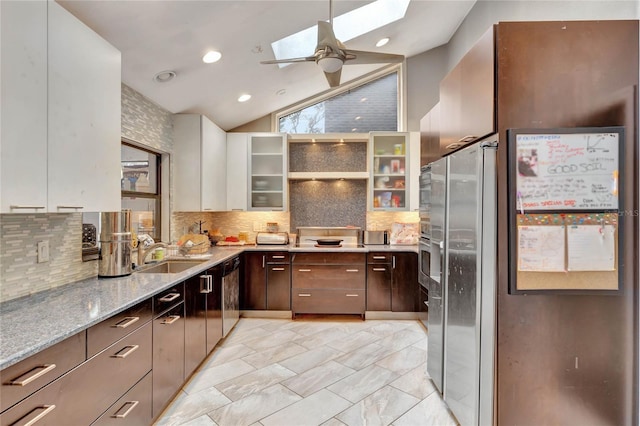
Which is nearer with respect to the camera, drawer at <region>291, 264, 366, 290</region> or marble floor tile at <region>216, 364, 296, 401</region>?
marble floor tile at <region>216, 364, 296, 401</region>

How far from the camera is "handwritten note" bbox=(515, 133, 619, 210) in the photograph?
154 centimetres

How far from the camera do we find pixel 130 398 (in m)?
1.67

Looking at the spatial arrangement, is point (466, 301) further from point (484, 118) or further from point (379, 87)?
point (379, 87)

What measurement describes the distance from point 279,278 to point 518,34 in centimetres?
330

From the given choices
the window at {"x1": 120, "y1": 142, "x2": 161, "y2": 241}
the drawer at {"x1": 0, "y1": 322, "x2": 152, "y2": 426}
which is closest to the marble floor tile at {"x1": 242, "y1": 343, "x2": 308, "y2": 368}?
the drawer at {"x1": 0, "y1": 322, "x2": 152, "y2": 426}

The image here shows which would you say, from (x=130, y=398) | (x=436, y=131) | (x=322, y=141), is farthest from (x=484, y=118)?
(x=322, y=141)

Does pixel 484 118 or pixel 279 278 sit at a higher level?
pixel 484 118

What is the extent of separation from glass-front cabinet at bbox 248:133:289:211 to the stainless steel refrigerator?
239cm

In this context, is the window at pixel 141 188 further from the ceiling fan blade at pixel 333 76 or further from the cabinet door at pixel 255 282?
the ceiling fan blade at pixel 333 76

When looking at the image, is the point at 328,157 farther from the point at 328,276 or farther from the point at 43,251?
the point at 43,251

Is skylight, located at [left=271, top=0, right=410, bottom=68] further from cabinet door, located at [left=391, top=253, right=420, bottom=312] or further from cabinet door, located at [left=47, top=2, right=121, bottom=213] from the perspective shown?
cabinet door, located at [left=391, top=253, right=420, bottom=312]

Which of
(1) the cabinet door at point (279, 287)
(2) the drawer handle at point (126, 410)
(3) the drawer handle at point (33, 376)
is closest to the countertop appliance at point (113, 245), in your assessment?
(2) the drawer handle at point (126, 410)

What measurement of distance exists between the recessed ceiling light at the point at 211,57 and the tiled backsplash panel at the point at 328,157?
1924 mm

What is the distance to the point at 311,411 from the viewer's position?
84.7 inches
